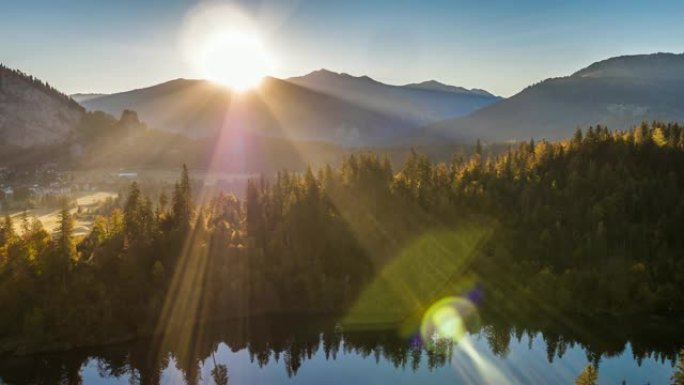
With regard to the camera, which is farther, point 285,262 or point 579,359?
point 285,262

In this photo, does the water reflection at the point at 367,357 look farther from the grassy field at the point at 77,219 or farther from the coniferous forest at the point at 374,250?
the grassy field at the point at 77,219

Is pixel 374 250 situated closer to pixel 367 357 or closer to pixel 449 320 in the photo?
pixel 449 320

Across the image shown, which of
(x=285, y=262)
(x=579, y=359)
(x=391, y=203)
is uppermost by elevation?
(x=391, y=203)

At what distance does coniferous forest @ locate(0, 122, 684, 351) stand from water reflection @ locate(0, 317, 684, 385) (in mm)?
4900

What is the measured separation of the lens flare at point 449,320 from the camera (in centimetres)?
8806

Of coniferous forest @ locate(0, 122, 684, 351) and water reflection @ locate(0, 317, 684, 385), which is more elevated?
coniferous forest @ locate(0, 122, 684, 351)

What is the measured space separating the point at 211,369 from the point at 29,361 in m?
25.4

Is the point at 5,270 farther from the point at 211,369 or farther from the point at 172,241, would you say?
the point at 211,369

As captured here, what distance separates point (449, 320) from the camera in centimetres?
9456

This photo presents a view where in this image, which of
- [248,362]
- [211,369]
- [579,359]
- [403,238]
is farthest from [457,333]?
[211,369]

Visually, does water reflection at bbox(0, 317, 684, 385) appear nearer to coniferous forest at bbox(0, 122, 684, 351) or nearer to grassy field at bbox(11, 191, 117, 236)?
coniferous forest at bbox(0, 122, 684, 351)

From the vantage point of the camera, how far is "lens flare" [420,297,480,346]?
88062mm

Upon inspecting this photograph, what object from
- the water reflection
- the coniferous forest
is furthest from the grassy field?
the water reflection

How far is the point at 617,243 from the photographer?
4198 inches
